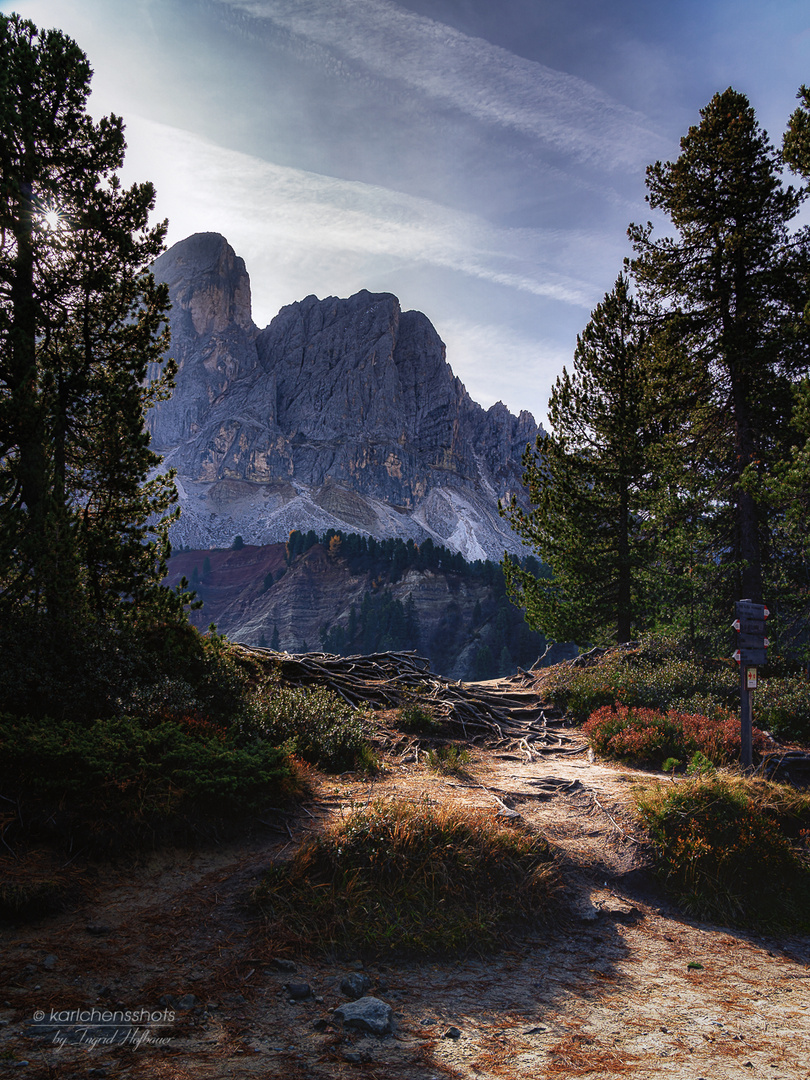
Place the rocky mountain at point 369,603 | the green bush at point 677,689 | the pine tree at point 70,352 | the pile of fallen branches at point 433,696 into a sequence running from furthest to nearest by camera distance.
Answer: the rocky mountain at point 369,603 → the pile of fallen branches at point 433,696 → the green bush at point 677,689 → the pine tree at point 70,352

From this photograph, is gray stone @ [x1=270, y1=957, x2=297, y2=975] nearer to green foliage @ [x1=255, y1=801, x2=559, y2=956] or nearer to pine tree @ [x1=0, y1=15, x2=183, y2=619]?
green foliage @ [x1=255, y1=801, x2=559, y2=956]

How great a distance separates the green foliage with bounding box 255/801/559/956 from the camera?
4535 mm

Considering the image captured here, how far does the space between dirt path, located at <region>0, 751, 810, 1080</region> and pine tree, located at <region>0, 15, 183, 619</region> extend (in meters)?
4.93

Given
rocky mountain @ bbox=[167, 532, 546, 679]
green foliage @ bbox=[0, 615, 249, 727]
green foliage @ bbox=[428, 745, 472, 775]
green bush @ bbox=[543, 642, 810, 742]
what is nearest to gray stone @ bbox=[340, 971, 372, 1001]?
green foliage @ bbox=[0, 615, 249, 727]

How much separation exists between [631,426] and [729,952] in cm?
1510

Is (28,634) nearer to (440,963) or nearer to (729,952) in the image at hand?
(440,963)

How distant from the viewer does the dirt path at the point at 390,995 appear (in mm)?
3072

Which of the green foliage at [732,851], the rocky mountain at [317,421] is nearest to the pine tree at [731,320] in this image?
the green foliage at [732,851]

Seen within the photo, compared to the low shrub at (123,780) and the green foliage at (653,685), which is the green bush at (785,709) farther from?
the low shrub at (123,780)

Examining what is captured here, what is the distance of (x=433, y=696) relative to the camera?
12586mm

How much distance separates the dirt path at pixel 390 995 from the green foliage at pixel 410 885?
0.69 ft

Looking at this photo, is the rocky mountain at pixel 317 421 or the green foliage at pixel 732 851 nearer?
the green foliage at pixel 732 851

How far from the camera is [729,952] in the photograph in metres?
5.12

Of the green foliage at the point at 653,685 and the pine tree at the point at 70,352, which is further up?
the pine tree at the point at 70,352
